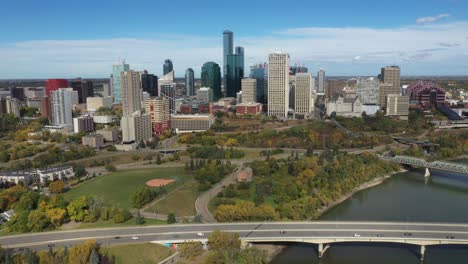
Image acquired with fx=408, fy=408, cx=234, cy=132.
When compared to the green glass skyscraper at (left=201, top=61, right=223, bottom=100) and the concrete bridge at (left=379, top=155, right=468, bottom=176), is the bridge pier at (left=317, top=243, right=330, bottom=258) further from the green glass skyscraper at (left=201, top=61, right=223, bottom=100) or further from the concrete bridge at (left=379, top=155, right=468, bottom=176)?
the green glass skyscraper at (left=201, top=61, right=223, bottom=100)

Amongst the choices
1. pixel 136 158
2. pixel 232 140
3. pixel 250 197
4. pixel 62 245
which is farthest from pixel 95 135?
pixel 62 245

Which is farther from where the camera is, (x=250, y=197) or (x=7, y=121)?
(x=7, y=121)

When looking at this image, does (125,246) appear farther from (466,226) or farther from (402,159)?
(402,159)

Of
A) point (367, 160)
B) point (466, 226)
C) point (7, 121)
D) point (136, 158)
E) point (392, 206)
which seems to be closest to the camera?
point (466, 226)

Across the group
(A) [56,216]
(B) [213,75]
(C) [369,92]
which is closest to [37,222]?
(A) [56,216]

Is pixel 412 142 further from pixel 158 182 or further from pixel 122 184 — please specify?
pixel 122 184

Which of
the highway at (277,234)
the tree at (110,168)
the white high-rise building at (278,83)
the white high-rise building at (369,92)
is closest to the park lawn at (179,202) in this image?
the highway at (277,234)
